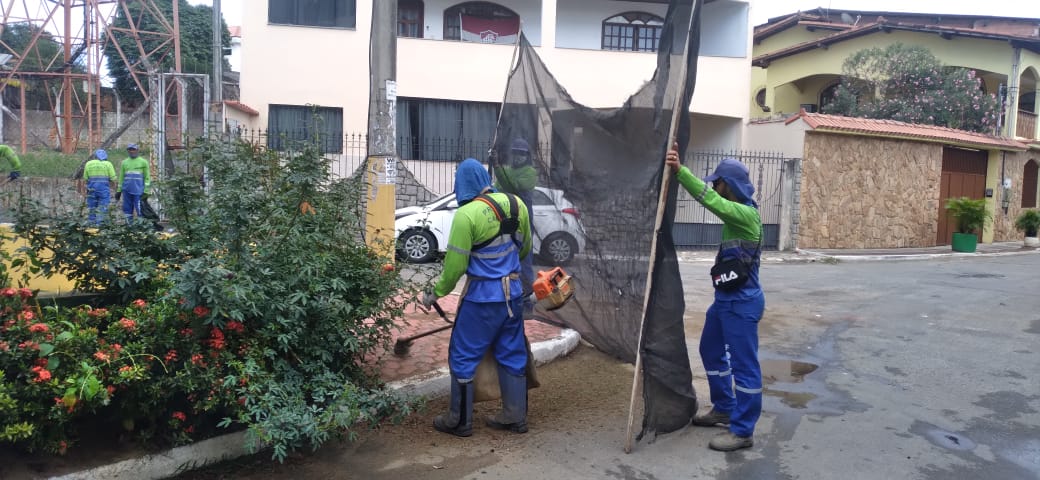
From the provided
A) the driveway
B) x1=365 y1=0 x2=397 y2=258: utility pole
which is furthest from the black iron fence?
x1=365 y1=0 x2=397 y2=258: utility pole

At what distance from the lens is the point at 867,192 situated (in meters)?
18.0

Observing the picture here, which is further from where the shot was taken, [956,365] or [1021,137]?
[1021,137]

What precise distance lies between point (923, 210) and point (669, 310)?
1708 centimetres

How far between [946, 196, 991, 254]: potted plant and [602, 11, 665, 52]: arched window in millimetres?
8548

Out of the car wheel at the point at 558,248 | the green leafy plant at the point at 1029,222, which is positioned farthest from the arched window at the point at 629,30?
the car wheel at the point at 558,248

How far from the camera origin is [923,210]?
1908 centimetres

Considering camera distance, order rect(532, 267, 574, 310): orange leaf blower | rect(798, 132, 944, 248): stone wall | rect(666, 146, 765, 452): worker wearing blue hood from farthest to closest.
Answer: rect(798, 132, 944, 248): stone wall, rect(532, 267, 574, 310): orange leaf blower, rect(666, 146, 765, 452): worker wearing blue hood

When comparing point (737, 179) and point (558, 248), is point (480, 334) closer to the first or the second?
point (558, 248)

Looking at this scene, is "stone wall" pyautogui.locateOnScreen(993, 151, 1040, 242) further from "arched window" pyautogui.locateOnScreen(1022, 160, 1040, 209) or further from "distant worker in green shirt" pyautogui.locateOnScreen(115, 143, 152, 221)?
"distant worker in green shirt" pyautogui.locateOnScreen(115, 143, 152, 221)

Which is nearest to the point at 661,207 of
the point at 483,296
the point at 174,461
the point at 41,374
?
the point at 483,296

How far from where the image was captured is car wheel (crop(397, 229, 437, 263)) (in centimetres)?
1296

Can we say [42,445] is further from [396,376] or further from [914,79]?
[914,79]

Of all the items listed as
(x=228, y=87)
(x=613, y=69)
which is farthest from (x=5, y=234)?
(x=228, y=87)

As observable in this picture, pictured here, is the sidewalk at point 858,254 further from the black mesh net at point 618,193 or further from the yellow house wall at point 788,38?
the yellow house wall at point 788,38
